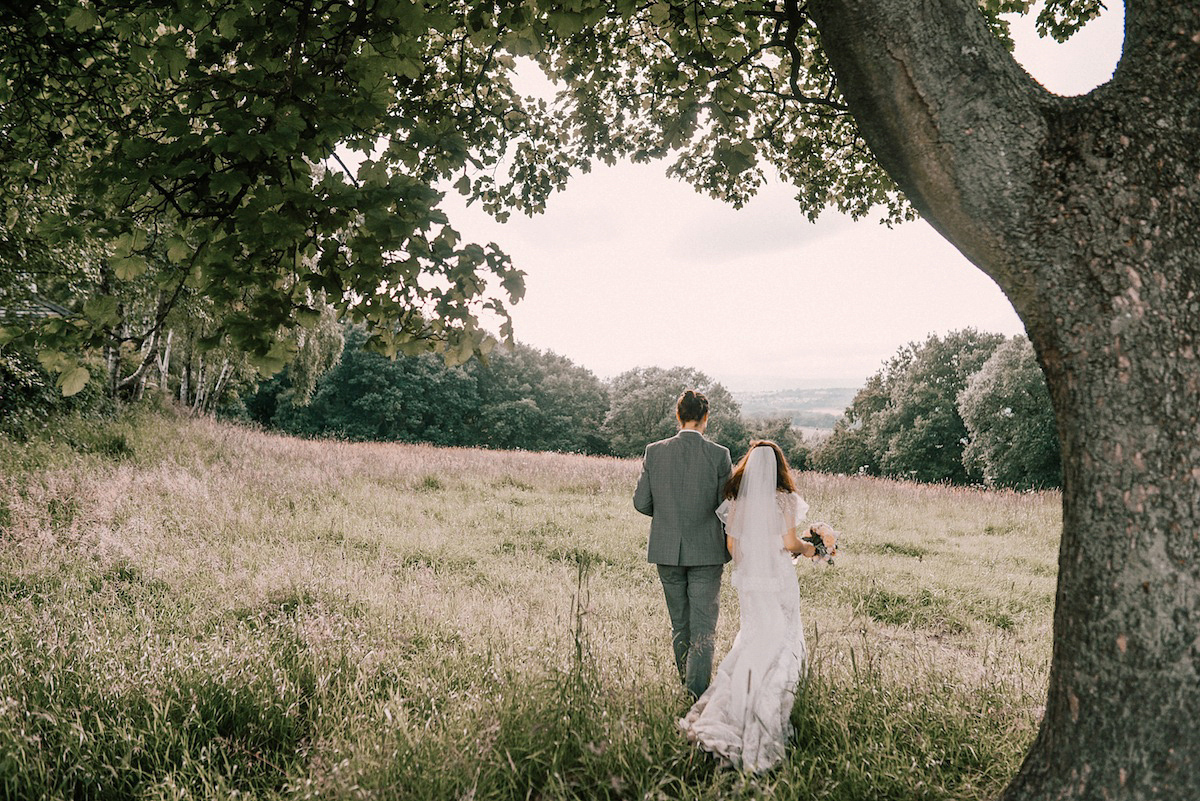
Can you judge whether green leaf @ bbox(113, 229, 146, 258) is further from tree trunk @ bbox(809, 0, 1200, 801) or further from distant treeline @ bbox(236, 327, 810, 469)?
distant treeline @ bbox(236, 327, 810, 469)

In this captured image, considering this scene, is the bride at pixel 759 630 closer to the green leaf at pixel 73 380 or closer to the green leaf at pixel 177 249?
the green leaf at pixel 73 380

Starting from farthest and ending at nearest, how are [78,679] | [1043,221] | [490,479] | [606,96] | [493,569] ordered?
[490,479] < [493,569] < [606,96] < [78,679] < [1043,221]

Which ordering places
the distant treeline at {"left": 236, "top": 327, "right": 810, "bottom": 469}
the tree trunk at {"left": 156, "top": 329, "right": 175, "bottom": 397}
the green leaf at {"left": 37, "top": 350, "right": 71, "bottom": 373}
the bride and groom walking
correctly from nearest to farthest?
1. the green leaf at {"left": 37, "top": 350, "right": 71, "bottom": 373}
2. the bride and groom walking
3. the tree trunk at {"left": 156, "top": 329, "right": 175, "bottom": 397}
4. the distant treeline at {"left": 236, "top": 327, "right": 810, "bottom": 469}

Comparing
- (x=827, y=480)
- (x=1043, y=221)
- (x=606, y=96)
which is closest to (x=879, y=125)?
(x=1043, y=221)

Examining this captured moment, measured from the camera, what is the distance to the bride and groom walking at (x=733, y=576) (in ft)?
11.2

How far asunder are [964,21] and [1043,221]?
856mm

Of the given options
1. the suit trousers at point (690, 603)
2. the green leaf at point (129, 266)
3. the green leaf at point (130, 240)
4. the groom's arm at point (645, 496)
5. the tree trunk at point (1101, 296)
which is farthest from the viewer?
the groom's arm at point (645, 496)

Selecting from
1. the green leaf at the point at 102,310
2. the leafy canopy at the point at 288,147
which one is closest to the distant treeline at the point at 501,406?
Result: the leafy canopy at the point at 288,147

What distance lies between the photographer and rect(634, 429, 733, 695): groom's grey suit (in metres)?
Result: 4.41

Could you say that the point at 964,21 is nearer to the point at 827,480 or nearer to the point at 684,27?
the point at 684,27

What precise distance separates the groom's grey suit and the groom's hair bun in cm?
13

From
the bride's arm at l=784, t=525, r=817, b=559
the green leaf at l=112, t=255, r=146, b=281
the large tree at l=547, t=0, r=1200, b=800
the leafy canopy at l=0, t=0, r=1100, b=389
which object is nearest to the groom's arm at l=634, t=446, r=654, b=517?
the bride's arm at l=784, t=525, r=817, b=559

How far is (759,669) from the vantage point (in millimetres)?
3691

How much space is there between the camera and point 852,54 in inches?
95.1
